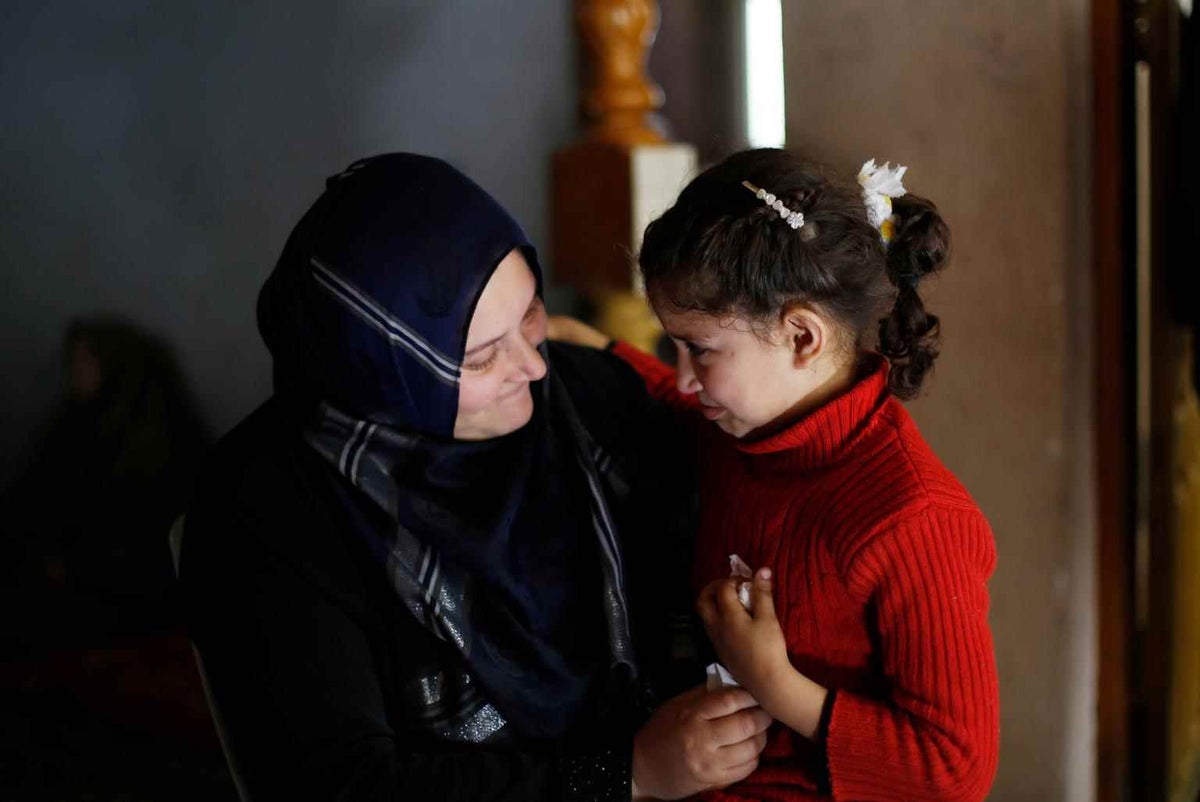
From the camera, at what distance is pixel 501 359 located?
4.13 ft

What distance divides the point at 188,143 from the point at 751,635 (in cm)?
110

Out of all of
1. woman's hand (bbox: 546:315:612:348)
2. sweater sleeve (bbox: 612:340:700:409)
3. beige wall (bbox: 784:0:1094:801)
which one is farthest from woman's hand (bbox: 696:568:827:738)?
beige wall (bbox: 784:0:1094:801)

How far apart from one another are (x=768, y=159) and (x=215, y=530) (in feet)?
2.29

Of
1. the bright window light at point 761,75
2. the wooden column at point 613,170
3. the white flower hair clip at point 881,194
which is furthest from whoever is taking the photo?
the bright window light at point 761,75

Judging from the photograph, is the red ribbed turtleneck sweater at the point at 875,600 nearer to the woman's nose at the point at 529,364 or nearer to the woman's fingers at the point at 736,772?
the woman's fingers at the point at 736,772

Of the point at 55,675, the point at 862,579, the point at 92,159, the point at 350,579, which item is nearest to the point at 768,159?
the point at 862,579

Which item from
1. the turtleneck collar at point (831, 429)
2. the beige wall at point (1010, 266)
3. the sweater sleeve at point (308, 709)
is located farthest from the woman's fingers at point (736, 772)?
the beige wall at point (1010, 266)

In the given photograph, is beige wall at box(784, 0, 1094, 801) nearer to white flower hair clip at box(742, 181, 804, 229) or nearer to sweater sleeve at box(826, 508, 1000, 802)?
white flower hair clip at box(742, 181, 804, 229)

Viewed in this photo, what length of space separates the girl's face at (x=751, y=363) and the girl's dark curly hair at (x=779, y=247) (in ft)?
0.06

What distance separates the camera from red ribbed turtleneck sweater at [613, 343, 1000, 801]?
110cm

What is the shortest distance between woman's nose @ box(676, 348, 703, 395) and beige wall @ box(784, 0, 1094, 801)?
55 centimetres

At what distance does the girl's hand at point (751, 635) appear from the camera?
113cm

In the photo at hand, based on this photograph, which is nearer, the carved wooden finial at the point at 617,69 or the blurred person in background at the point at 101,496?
the blurred person in background at the point at 101,496

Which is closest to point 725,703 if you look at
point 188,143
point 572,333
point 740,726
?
point 740,726
